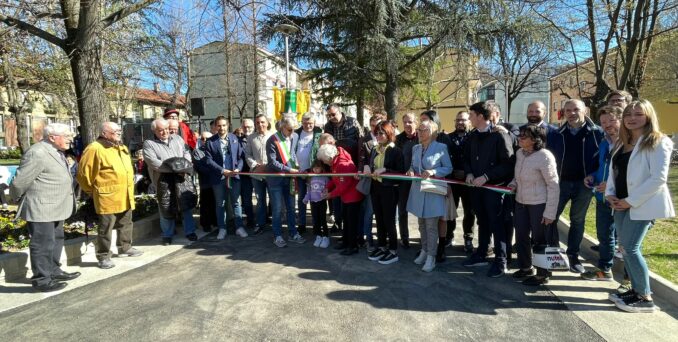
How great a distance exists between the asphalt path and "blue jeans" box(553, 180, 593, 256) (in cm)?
101

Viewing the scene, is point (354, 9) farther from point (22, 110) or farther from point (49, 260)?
point (22, 110)

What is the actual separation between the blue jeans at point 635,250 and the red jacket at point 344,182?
2939 millimetres

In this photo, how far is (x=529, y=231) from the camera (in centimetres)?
422

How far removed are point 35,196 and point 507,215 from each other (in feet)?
17.3

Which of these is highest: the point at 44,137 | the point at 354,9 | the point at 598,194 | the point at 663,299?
the point at 354,9

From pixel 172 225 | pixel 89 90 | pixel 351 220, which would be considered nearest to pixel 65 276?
pixel 172 225

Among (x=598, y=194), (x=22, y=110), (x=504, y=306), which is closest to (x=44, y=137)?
(x=504, y=306)

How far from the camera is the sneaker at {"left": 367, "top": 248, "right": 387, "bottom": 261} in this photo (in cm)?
506

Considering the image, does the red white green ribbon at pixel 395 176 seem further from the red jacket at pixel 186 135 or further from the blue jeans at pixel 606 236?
the red jacket at pixel 186 135

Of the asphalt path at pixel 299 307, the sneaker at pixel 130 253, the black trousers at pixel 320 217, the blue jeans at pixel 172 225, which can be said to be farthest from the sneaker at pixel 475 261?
the sneaker at pixel 130 253

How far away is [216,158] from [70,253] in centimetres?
234

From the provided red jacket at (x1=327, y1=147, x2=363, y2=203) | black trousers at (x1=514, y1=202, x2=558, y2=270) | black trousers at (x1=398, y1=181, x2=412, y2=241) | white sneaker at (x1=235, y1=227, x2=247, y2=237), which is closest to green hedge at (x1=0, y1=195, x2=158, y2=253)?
white sneaker at (x1=235, y1=227, x2=247, y2=237)

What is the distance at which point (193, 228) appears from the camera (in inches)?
245

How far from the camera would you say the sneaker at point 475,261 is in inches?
190
